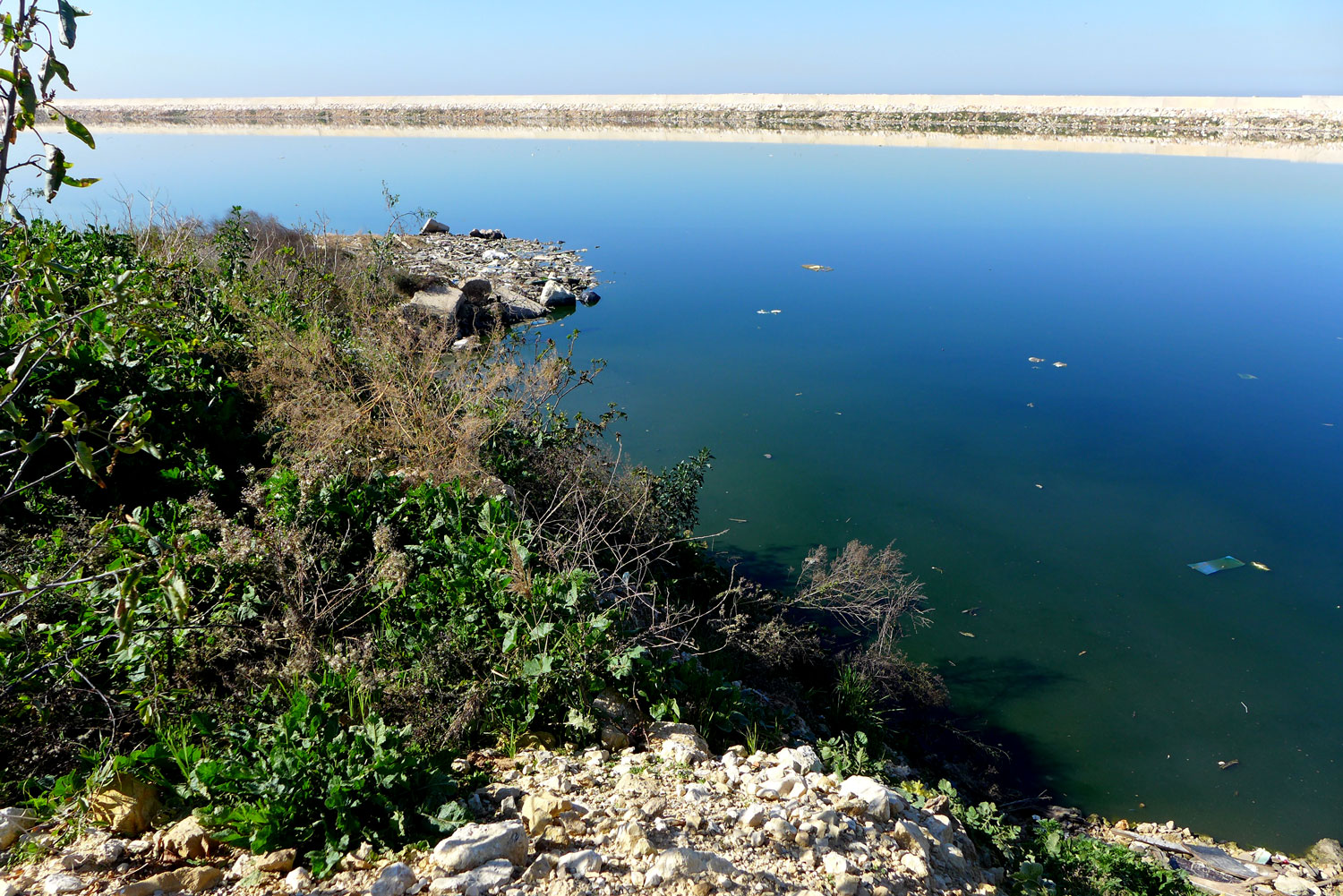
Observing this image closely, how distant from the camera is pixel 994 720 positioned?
5.42 m

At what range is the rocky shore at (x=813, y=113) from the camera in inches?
1732

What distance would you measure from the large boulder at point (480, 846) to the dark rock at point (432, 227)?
17642 mm

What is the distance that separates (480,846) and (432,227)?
714 inches

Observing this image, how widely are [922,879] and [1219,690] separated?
4272mm

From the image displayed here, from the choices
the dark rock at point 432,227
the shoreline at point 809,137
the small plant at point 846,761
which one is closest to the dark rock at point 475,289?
the dark rock at point 432,227

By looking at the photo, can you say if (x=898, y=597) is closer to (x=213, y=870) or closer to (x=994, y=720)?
(x=994, y=720)

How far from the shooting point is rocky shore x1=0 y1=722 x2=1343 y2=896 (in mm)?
2223

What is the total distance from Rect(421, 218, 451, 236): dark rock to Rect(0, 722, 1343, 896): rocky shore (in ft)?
56.3

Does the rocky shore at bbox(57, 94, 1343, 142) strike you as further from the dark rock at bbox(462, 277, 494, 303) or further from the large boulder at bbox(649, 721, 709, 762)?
the large boulder at bbox(649, 721, 709, 762)

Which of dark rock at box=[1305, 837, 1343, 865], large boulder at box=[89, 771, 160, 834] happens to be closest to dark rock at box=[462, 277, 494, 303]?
large boulder at box=[89, 771, 160, 834]

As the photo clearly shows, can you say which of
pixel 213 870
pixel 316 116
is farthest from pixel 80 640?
pixel 316 116

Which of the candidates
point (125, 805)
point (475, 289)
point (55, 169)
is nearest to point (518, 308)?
point (475, 289)

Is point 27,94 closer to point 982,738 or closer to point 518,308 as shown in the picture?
point 982,738

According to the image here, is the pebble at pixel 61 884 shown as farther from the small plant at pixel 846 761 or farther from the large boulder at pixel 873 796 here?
the small plant at pixel 846 761
